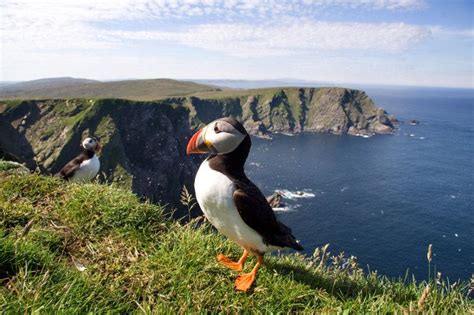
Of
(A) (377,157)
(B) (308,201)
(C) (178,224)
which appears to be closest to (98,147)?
(C) (178,224)

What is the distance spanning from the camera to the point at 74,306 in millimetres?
3480

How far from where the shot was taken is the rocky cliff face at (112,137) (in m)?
112

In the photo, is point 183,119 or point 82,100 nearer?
point 82,100

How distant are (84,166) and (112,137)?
358 feet

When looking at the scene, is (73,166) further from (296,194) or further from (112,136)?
(112,136)

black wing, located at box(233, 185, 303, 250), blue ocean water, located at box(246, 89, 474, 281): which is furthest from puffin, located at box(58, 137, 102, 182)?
blue ocean water, located at box(246, 89, 474, 281)

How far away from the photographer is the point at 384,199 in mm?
100812

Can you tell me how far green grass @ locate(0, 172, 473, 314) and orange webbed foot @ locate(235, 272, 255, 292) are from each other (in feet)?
0.31

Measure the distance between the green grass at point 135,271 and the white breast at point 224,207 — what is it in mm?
432

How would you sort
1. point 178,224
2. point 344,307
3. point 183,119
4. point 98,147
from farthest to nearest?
point 183,119 < point 98,147 < point 178,224 < point 344,307

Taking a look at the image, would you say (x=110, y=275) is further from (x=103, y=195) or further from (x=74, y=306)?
(x=103, y=195)

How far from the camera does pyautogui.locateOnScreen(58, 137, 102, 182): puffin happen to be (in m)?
10.5

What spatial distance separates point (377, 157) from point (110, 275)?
163 metres

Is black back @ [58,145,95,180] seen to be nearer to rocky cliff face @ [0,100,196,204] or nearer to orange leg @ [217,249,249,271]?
orange leg @ [217,249,249,271]
